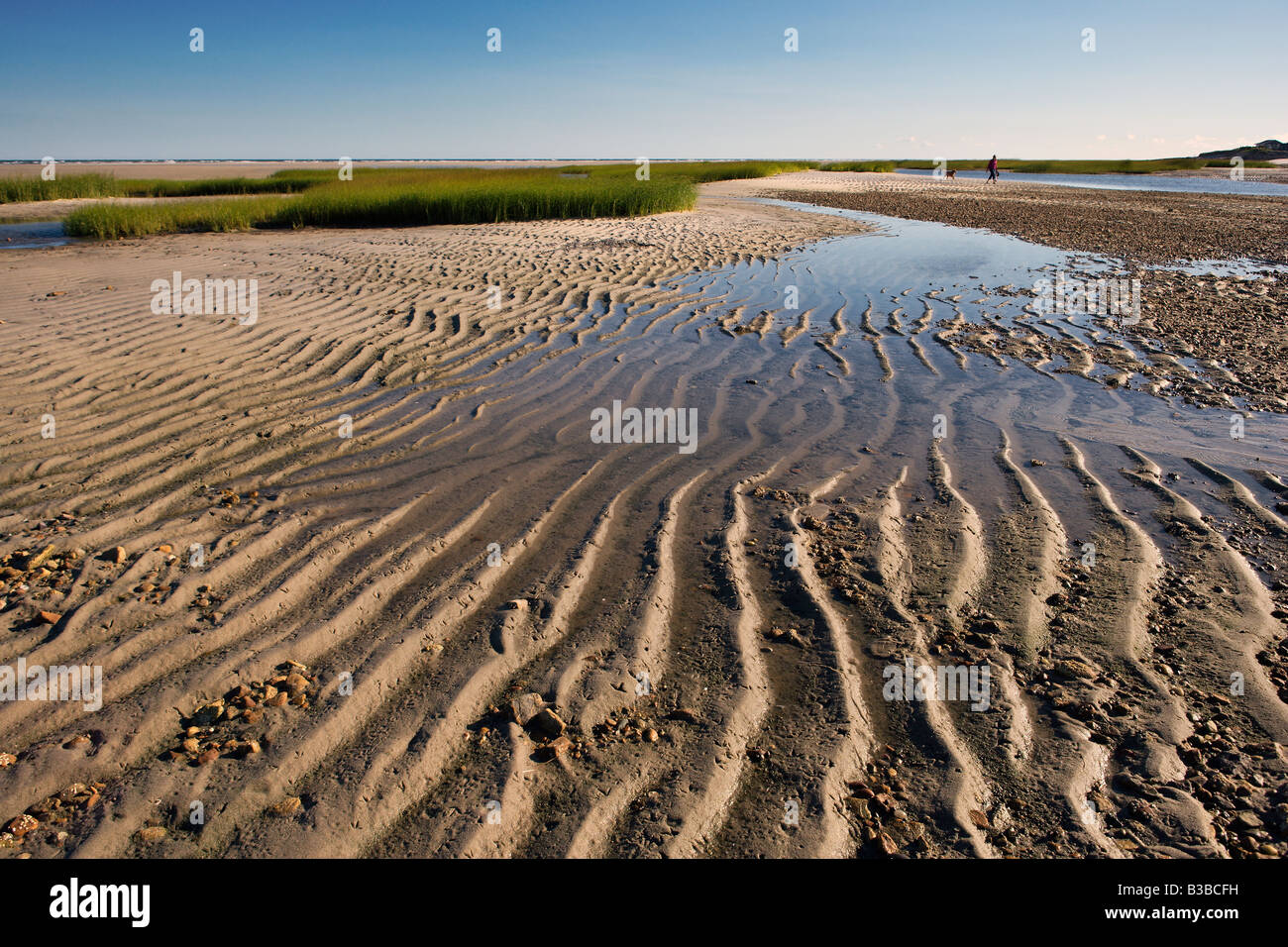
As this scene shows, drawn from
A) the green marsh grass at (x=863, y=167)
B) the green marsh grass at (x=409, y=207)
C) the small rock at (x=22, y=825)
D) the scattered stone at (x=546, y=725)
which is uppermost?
the green marsh grass at (x=863, y=167)

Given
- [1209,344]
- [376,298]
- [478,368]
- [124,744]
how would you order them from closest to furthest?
[124,744], [478,368], [1209,344], [376,298]

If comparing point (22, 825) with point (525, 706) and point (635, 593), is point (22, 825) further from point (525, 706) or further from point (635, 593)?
point (635, 593)

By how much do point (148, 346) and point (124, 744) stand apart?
5694 mm

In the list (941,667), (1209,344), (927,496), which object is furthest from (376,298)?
(1209,344)

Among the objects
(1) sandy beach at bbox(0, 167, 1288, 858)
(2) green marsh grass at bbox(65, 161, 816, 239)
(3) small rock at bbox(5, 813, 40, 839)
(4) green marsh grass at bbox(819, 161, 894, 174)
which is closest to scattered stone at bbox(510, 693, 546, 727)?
(1) sandy beach at bbox(0, 167, 1288, 858)

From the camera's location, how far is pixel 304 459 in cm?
480

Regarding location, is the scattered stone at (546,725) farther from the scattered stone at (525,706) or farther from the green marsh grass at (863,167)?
the green marsh grass at (863,167)

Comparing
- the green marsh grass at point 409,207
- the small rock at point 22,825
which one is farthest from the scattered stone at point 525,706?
the green marsh grass at point 409,207

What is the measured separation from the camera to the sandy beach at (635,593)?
2.27m

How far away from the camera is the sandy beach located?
2271mm

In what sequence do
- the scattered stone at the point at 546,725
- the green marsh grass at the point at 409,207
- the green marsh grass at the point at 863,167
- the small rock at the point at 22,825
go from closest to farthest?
1. the small rock at the point at 22,825
2. the scattered stone at the point at 546,725
3. the green marsh grass at the point at 409,207
4. the green marsh grass at the point at 863,167
